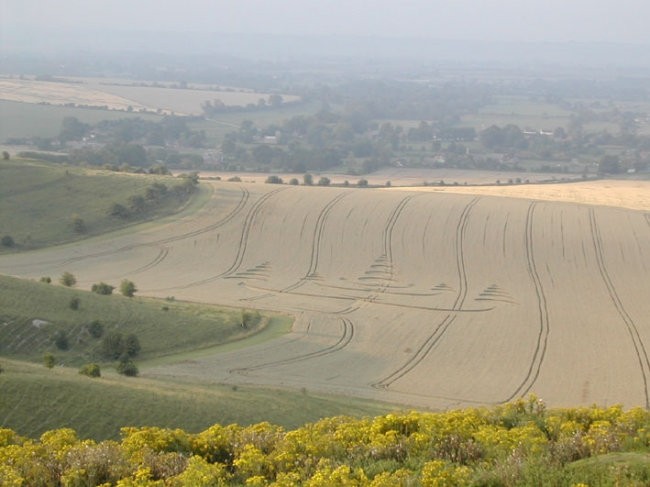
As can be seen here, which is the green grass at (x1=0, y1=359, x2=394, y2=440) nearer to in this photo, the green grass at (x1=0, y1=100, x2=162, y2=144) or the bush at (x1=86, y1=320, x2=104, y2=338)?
the bush at (x1=86, y1=320, x2=104, y2=338)

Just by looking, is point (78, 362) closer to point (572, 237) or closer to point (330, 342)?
point (330, 342)

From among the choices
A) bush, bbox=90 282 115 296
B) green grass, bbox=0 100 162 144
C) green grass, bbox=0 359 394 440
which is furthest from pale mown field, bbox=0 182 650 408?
green grass, bbox=0 100 162 144

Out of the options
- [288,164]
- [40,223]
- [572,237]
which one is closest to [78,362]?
[40,223]

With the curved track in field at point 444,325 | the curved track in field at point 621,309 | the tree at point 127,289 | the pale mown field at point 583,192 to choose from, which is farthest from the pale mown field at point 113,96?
the tree at point 127,289

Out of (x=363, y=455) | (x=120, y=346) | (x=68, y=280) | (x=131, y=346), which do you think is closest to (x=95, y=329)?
(x=120, y=346)

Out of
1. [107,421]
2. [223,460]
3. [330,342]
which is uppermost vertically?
[223,460]
